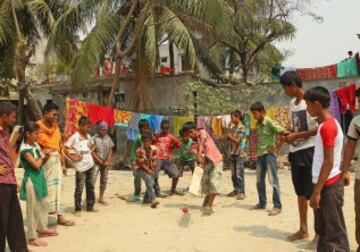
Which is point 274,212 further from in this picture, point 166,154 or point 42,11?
point 42,11

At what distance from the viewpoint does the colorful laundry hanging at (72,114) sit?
10406 mm

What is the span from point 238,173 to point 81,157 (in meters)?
2.97

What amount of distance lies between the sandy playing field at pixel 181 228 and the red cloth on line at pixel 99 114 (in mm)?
3403

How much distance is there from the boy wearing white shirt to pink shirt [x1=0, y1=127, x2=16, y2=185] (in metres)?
2.13

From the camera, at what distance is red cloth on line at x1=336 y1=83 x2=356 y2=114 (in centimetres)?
1184

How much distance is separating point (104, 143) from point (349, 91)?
278 inches

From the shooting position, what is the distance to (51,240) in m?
5.59

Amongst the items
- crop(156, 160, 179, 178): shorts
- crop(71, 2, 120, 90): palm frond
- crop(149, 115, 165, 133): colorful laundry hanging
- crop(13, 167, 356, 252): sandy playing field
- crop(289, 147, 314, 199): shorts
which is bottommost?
crop(13, 167, 356, 252): sandy playing field

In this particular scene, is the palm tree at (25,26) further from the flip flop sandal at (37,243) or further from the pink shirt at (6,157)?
the pink shirt at (6,157)

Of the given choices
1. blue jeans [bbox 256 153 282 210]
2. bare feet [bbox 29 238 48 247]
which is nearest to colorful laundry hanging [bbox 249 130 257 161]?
blue jeans [bbox 256 153 282 210]

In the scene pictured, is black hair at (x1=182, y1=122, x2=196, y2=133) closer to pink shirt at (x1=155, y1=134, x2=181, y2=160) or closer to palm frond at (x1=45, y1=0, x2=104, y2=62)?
pink shirt at (x1=155, y1=134, x2=181, y2=160)

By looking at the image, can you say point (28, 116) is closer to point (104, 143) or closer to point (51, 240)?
point (104, 143)

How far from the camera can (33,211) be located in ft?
17.7

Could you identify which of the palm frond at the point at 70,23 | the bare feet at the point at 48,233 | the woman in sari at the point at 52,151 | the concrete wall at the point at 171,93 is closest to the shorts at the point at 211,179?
the woman in sari at the point at 52,151
